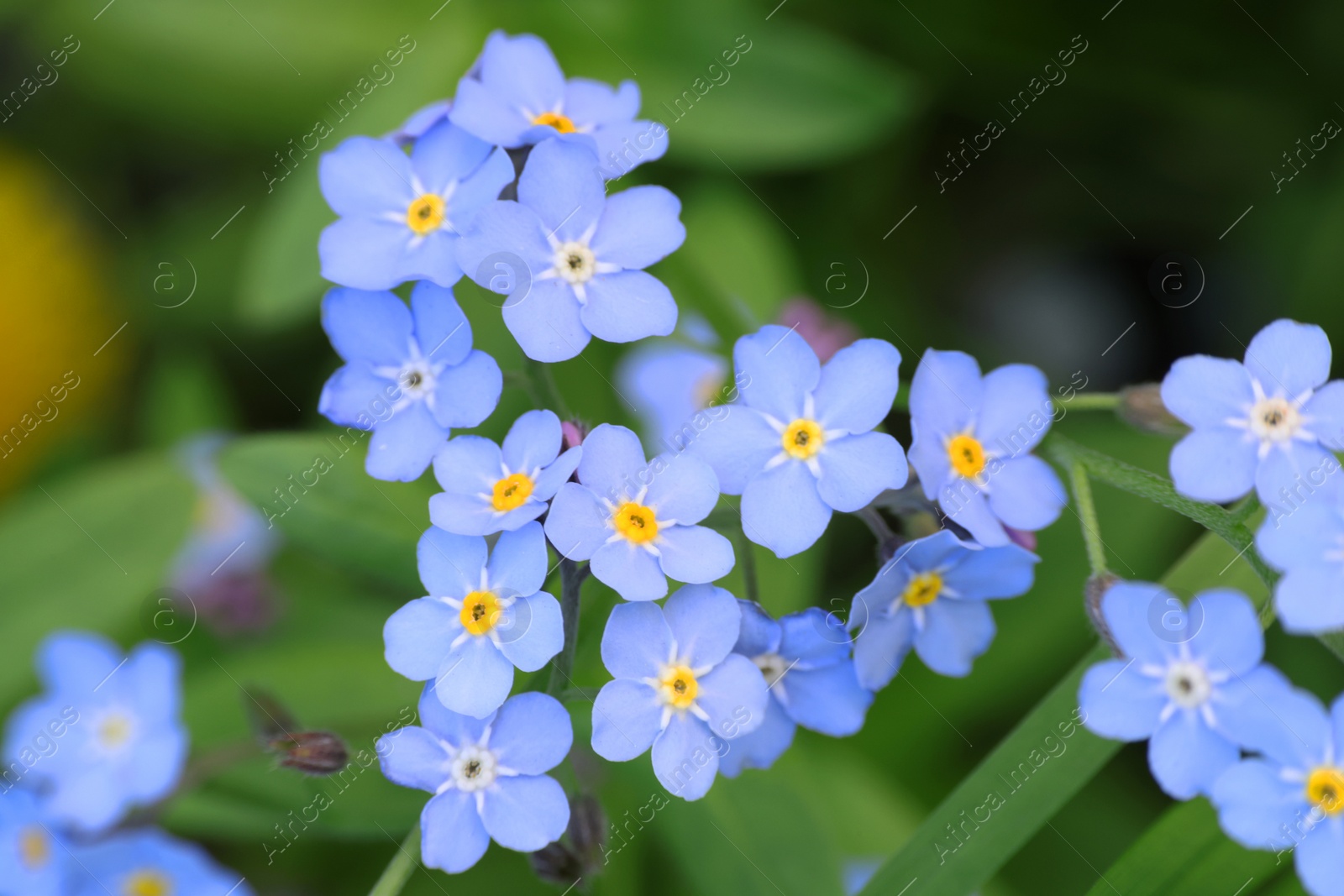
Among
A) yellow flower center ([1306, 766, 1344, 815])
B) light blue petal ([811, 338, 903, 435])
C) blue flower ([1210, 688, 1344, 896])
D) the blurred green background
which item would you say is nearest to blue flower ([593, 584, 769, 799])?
light blue petal ([811, 338, 903, 435])

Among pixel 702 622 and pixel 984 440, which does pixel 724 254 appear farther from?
pixel 702 622

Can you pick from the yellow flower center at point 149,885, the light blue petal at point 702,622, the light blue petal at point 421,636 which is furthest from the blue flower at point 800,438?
the yellow flower center at point 149,885

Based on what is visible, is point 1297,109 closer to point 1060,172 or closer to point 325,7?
point 1060,172

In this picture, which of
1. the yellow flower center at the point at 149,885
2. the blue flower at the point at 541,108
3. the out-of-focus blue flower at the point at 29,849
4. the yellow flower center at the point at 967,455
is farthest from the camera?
the yellow flower center at the point at 149,885

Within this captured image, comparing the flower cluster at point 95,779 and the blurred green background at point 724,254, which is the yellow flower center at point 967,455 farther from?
the flower cluster at point 95,779

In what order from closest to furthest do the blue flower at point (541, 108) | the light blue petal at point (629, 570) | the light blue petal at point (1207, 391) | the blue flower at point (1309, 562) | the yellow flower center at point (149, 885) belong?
the blue flower at point (1309, 562) < the light blue petal at point (629, 570) < the light blue petal at point (1207, 391) < the blue flower at point (541, 108) < the yellow flower center at point (149, 885)

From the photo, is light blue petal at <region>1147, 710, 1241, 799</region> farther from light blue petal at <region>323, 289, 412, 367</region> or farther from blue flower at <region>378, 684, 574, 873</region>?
light blue petal at <region>323, 289, 412, 367</region>

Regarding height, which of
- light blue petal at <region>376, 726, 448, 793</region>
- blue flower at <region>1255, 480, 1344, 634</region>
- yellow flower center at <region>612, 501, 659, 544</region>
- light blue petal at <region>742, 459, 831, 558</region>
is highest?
blue flower at <region>1255, 480, 1344, 634</region>

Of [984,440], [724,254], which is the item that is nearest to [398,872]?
[984,440]
